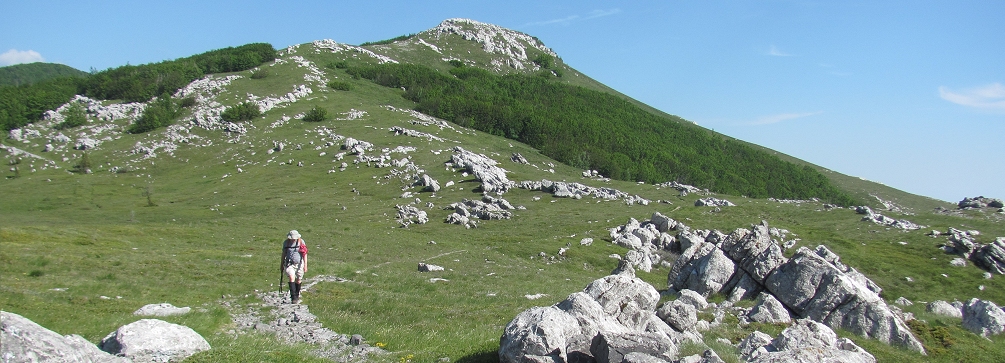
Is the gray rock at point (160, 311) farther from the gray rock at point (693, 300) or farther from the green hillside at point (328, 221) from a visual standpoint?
the gray rock at point (693, 300)

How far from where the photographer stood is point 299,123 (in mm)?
136125

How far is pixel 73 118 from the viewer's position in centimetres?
13050

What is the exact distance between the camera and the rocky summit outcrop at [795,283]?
2206 centimetres

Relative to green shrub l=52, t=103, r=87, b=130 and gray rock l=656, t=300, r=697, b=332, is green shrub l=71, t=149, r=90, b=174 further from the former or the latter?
gray rock l=656, t=300, r=697, b=332

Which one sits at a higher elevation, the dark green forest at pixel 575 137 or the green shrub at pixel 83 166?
the dark green forest at pixel 575 137

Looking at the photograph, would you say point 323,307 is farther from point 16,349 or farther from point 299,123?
point 299,123

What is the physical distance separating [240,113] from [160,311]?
131 meters

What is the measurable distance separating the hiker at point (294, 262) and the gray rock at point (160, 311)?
177 inches

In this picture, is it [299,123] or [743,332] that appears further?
[299,123]

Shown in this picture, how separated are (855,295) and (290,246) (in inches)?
996

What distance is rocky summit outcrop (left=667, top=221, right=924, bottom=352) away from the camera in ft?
72.4

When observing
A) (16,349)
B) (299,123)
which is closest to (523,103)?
(299,123)

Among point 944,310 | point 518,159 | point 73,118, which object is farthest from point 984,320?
point 73,118

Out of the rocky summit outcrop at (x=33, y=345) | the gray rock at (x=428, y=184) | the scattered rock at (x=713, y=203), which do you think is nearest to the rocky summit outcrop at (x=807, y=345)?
the rocky summit outcrop at (x=33, y=345)
